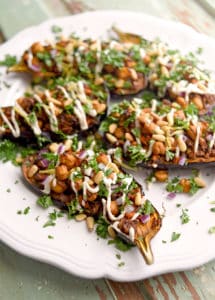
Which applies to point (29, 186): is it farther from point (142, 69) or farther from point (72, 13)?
point (72, 13)

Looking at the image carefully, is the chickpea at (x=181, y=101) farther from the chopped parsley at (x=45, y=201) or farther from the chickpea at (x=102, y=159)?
the chopped parsley at (x=45, y=201)

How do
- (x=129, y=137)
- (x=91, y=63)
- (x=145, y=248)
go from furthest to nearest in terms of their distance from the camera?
(x=91, y=63), (x=129, y=137), (x=145, y=248)

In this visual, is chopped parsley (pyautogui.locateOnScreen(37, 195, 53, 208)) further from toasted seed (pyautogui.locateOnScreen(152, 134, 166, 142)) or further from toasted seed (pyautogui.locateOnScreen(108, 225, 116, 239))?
toasted seed (pyautogui.locateOnScreen(152, 134, 166, 142))

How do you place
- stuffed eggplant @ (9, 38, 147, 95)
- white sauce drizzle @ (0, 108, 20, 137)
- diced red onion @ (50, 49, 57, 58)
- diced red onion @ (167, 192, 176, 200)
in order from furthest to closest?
diced red onion @ (50, 49, 57, 58) < stuffed eggplant @ (9, 38, 147, 95) < white sauce drizzle @ (0, 108, 20, 137) < diced red onion @ (167, 192, 176, 200)

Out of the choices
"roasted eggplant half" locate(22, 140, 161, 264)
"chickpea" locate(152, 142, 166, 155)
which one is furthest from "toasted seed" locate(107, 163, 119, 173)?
"chickpea" locate(152, 142, 166, 155)

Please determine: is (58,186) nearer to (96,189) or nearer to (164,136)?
(96,189)

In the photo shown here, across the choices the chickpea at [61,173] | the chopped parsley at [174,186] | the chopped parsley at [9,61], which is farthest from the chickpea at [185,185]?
the chopped parsley at [9,61]

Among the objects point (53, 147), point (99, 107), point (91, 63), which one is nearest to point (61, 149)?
point (53, 147)

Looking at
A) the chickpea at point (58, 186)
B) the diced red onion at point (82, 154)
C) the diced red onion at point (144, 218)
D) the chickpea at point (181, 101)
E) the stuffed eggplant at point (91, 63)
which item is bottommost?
the diced red onion at point (144, 218)
